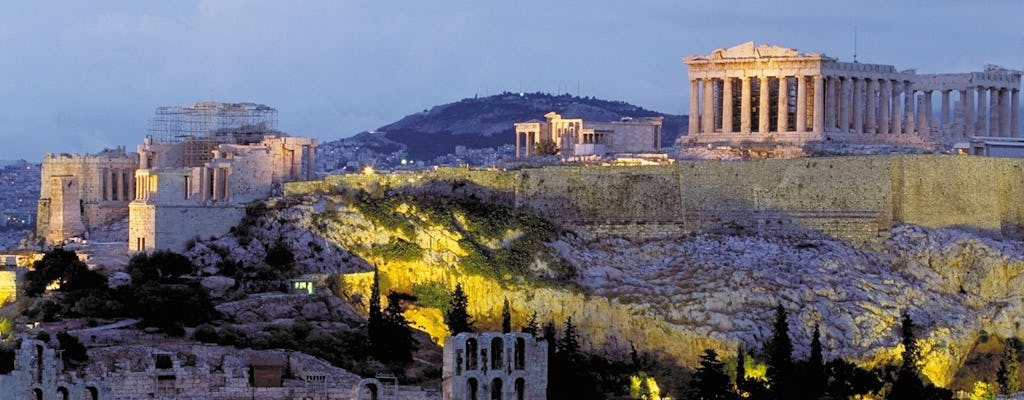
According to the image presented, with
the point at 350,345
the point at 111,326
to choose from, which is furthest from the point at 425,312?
the point at 111,326

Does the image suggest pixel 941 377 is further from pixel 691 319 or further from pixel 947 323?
pixel 691 319

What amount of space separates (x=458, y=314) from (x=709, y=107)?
24.9 metres

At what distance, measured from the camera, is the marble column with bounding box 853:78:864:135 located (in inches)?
3844

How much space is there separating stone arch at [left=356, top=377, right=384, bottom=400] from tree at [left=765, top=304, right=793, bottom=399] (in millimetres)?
13455

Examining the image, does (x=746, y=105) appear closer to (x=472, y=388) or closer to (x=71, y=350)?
(x=71, y=350)

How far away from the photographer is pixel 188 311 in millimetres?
71938

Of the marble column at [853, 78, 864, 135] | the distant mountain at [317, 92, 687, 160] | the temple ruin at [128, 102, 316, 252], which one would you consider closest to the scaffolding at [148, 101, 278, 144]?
the temple ruin at [128, 102, 316, 252]

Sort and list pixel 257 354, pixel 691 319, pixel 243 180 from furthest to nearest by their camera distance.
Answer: pixel 243 180
pixel 691 319
pixel 257 354

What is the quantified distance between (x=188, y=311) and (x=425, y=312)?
10.3 metres

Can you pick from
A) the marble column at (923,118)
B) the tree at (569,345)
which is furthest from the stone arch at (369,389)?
the marble column at (923,118)

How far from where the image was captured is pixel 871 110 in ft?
325

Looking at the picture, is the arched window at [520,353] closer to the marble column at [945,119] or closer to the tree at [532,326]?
the tree at [532,326]

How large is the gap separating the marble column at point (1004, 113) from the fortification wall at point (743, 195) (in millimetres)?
18885

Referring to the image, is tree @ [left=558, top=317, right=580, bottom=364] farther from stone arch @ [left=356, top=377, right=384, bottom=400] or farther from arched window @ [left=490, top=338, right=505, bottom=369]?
arched window @ [left=490, top=338, right=505, bottom=369]
